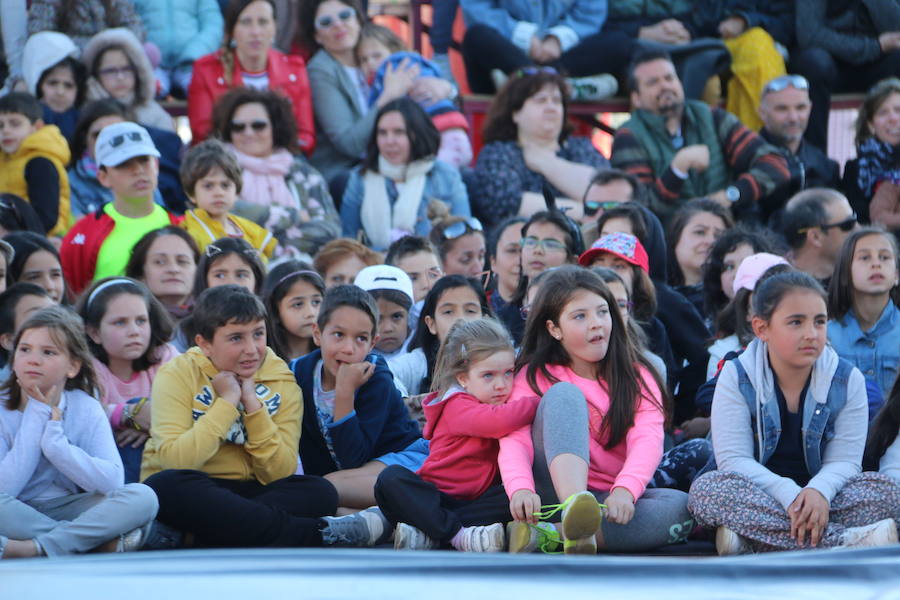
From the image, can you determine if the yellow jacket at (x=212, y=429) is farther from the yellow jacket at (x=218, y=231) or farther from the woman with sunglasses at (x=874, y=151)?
the woman with sunglasses at (x=874, y=151)

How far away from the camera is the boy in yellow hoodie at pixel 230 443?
443 cm

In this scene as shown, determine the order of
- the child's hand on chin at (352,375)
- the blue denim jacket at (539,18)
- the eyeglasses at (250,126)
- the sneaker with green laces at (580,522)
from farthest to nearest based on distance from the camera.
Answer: the blue denim jacket at (539,18) < the eyeglasses at (250,126) < the child's hand on chin at (352,375) < the sneaker with green laces at (580,522)

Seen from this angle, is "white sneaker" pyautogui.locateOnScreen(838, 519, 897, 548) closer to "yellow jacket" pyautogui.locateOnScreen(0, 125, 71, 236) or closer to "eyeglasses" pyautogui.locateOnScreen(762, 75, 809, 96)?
"yellow jacket" pyautogui.locateOnScreen(0, 125, 71, 236)

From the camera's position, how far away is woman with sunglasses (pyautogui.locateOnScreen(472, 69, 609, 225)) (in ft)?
25.6

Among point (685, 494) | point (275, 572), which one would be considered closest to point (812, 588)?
point (275, 572)

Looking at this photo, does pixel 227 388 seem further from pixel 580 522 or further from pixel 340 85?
pixel 340 85

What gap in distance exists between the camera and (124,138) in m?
6.59

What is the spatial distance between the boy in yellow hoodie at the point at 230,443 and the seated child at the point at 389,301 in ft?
3.19

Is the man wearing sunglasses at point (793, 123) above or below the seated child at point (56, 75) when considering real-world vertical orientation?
below

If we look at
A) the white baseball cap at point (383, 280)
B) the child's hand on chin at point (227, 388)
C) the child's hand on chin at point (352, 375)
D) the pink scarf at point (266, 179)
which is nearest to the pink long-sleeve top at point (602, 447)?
the child's hand on chin at point (352, 375)

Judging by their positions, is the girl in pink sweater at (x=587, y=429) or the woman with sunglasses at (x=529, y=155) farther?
the woman with sunglasses at (x=529, y=155)

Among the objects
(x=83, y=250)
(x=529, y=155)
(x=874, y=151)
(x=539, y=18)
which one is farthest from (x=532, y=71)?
(x=83, y=250)

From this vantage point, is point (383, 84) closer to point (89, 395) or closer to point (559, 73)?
→ point (559, 73)

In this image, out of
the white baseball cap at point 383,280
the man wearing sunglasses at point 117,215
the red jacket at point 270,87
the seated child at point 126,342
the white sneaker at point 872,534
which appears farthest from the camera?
the red jacket at point 270,87
